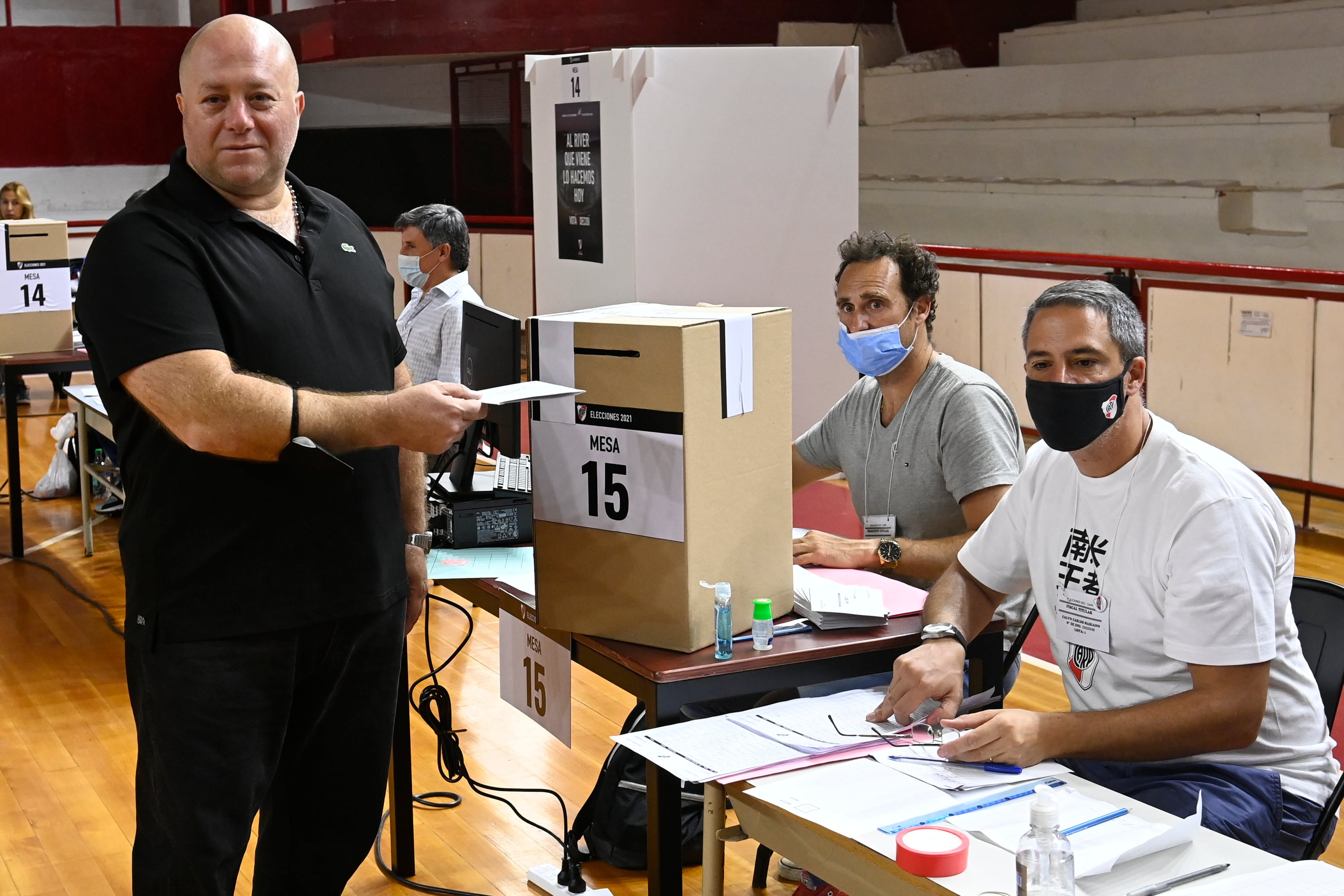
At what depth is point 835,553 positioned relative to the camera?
259 cm

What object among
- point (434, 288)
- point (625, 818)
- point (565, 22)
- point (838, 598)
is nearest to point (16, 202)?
point (565, 22)

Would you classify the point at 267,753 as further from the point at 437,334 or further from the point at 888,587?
the point at 437,334

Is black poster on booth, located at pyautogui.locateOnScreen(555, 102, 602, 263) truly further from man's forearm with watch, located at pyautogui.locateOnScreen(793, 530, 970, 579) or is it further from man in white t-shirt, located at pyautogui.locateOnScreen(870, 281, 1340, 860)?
man in white t-shirt, located at pyautogui.locateOnScreen(870, 281, 1340, 860)

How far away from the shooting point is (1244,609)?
1.86 m

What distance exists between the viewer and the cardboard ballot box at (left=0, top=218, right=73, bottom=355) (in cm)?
591

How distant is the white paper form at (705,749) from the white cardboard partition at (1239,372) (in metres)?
4.46

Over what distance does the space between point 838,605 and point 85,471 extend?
171 inches

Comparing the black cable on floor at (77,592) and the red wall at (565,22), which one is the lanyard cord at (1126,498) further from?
the red wall at (565,22)

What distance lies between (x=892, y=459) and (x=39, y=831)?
7.41 feet

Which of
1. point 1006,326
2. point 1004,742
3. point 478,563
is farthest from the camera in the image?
point 1006,326

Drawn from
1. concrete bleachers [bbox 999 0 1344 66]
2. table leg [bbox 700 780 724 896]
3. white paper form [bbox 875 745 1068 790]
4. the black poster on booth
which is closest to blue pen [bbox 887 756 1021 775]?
white paper form [bbox 875 745 1068 790]

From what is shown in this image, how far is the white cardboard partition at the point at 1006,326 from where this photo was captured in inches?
259

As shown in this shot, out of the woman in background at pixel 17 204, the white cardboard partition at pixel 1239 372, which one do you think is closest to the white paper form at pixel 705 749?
the white cardboard partition at pixel 1239 372

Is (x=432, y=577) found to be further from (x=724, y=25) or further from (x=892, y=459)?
(x=724, y=25)
